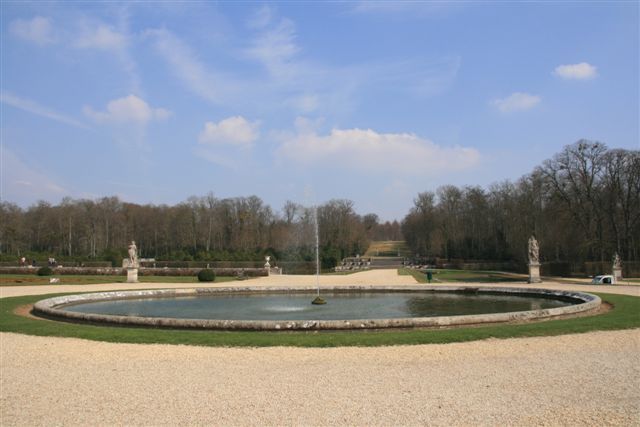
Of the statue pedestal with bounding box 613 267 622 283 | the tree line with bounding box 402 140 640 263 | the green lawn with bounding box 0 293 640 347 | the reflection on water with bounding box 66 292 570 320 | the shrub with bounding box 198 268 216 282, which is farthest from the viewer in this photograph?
the tree line with bounding box 402 140 640 263

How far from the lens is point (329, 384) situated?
7.72 metres

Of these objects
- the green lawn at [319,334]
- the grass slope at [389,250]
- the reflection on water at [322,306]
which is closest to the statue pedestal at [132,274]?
the reflection on water at [322,306]

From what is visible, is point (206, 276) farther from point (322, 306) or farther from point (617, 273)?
point (617, 273)

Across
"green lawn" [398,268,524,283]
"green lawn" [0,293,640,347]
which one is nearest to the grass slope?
"green lawn" [398,268,524,283]

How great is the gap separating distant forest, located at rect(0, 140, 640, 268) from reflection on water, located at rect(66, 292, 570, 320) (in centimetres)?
2684

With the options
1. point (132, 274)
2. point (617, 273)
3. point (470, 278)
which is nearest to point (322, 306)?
point (132, 274)

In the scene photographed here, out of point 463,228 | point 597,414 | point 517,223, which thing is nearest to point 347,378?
point 597,414

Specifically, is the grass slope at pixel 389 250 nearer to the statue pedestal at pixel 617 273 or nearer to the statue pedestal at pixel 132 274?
the statue pedestal at pixel 617 273

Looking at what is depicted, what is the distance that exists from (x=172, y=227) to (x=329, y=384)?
86.9m

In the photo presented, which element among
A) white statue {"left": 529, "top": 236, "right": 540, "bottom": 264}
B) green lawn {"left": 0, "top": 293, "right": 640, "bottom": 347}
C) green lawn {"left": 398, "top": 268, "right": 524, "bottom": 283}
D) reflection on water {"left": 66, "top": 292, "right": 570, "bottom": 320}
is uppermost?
white statue {"left": 529, "top": 236, "right": 540, "bottom": 264}

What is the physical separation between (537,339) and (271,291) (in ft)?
58.5

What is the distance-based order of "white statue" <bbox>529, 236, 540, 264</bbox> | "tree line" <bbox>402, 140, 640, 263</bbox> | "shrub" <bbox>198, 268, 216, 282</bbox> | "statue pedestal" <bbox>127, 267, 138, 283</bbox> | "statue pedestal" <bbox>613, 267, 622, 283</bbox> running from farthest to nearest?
"tree line" <bbox>402, 140, 640, 263</bbox> → "shrub" <bbox>198, 268, 216, 282</bbox> → "statue pedestal" <bbox>127, 267, 138, 283</bbox> → "statue pedestal" <bbox>613, 267, 622, 283</bbox> → "white statue" <bbox>529, 236, 540, 264</bbox>

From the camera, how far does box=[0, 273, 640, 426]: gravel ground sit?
625 centimetres

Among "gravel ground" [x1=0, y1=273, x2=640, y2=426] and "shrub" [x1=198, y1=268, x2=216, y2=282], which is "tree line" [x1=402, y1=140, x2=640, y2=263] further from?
"gravel ground" [x1=0, y1=273, x2=640, y2=426]
